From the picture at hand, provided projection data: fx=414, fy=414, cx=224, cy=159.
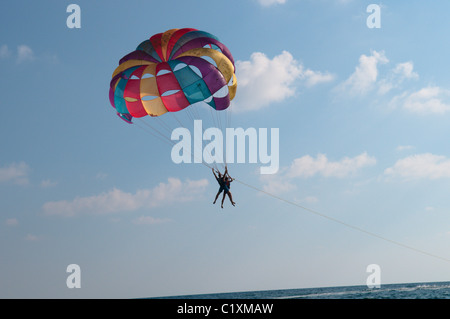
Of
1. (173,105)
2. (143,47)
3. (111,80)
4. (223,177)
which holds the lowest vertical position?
(223,177)

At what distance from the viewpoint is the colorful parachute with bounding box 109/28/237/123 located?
59.4 ft

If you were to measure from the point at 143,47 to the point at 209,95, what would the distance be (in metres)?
3.70

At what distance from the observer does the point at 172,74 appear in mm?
18406

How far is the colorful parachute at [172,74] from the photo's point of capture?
18.1 m

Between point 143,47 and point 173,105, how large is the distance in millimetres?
2898

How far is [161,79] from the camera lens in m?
18.5
